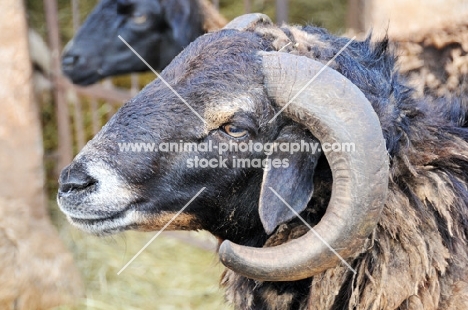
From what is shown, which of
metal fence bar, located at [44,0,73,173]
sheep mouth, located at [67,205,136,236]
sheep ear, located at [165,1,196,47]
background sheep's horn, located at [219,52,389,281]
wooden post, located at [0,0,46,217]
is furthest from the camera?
metal fence bar, located at [44,0,73,173]

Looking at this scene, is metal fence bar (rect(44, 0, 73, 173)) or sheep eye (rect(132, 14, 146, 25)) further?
metal fence bar (rect(44, 0, 73, 173))

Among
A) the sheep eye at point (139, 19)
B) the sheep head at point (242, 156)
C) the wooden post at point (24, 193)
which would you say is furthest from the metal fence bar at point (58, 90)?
the sheep head at point (242, 156)

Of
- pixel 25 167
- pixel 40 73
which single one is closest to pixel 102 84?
pixel 40 73

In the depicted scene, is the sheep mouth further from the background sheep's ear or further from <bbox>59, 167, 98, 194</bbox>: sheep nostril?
the background sheep's ear

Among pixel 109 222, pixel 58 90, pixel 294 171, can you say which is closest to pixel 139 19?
pixel 58 90

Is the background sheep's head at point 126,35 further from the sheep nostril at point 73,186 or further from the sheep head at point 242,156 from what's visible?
the sheep nostril at point 73,186

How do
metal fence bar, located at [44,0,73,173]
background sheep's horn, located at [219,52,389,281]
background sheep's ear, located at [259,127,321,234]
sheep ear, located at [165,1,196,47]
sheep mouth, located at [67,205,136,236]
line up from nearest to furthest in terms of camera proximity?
background sheep's horn, located at [219,52,389,281] < background sheep's ear, located at [259,127,321,234] < sheep mouth, located at [67,205,136,236] < sheep ear, located at [165,1,196,47] < metal fence bar, located at [44,0,73,173]

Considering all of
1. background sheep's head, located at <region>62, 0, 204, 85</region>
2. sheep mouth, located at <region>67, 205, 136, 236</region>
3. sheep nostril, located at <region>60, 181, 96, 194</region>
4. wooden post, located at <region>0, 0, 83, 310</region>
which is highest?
sheep nostril, located at <region>60, 181, 96, 194</region>

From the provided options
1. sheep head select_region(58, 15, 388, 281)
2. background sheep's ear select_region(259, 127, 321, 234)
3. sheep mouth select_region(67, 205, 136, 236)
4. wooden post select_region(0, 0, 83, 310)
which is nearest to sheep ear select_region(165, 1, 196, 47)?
wooden post select_region(0, 0, 83, 310)

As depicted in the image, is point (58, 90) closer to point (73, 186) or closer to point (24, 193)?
point (24, 193)

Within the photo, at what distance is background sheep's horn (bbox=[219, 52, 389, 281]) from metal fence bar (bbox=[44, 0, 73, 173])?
4756mm

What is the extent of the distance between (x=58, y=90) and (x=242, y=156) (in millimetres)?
4615

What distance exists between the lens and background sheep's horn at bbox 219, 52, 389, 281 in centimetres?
222

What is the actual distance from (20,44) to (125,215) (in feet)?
11.2
